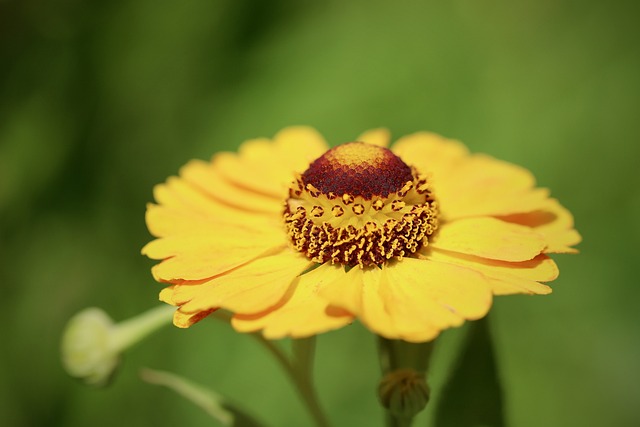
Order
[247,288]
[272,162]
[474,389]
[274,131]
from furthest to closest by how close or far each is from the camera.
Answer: [274,131]
[272,162]
[474,389]
[247,288]

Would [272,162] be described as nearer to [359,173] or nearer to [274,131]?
[359,173]

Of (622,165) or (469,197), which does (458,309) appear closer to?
(469,197)

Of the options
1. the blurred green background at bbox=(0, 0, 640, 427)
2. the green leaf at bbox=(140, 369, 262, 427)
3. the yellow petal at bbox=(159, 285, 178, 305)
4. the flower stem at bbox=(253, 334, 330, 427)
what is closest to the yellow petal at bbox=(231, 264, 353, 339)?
the yellow petal at bbox=(159, 285, 178, 305)

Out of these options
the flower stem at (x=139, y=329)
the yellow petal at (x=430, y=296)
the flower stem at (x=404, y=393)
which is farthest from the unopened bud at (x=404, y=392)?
the flower stem at (x=139, y=329)

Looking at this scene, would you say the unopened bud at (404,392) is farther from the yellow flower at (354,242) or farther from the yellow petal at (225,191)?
the yellow petal at (225,191)

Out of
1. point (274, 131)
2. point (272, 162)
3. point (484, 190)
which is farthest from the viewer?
point (274, 131)

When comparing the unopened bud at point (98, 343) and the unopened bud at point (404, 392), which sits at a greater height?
the unopened bud at point (98, 343)

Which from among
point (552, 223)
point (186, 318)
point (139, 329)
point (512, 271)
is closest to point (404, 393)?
point (512, 271)
